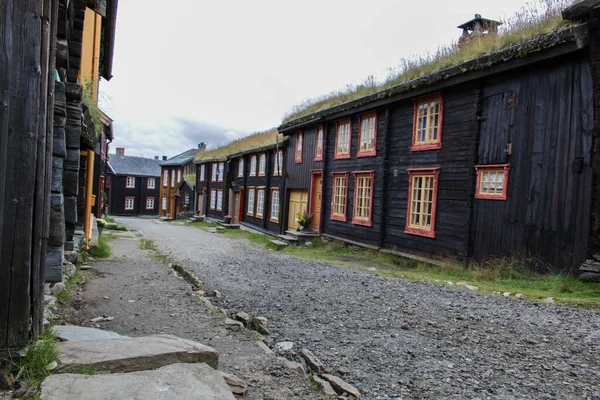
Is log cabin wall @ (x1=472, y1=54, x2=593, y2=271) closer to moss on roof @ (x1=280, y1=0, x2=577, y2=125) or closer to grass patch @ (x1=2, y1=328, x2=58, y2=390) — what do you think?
moss on roof @ (x1=280, y1=0, x2=577, y2=125)

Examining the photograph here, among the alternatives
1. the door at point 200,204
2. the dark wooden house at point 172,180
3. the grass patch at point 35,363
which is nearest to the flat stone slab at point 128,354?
the grass patch at point 35,363

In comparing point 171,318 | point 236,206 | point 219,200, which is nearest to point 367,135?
point 171,318

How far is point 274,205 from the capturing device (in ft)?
73.4

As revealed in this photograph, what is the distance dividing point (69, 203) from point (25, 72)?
7.79 ft

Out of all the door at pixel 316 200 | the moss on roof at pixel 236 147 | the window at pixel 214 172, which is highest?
the moss on roof at pixel 236 147

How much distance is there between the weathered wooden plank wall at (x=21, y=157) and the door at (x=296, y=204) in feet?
52.9

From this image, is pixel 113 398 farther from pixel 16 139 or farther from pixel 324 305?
pixel 324 305

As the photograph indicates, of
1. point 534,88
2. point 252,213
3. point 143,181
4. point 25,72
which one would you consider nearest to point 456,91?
point 534,88

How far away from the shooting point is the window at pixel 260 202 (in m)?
24.0

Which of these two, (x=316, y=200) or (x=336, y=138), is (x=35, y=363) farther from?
(x=316, y=200)

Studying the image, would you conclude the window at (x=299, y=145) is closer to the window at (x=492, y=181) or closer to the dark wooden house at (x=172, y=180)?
the window at (x=492, y=181)

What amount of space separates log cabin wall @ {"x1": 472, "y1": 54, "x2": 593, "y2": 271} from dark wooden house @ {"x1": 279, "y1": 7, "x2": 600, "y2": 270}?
0.07ft

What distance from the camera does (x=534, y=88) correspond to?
8.66 metres

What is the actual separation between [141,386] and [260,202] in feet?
72.3
